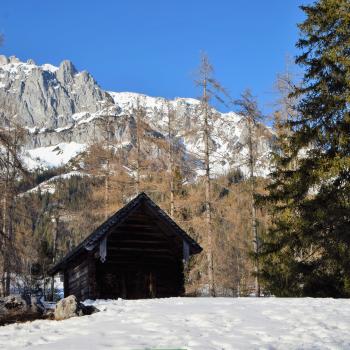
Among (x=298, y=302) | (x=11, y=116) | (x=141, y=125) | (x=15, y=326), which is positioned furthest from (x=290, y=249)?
(x=141, y=125)

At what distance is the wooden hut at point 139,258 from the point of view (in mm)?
20750

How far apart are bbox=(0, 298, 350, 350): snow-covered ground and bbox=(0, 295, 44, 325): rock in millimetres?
1072

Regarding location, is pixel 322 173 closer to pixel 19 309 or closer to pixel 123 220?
pixel 123 220

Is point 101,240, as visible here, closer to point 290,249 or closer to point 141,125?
point 290,249

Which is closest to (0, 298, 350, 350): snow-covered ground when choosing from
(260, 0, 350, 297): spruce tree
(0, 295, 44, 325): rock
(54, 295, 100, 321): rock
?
(54, 295, 100, 321): rock

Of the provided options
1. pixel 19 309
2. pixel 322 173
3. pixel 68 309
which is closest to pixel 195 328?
pixel 68 309

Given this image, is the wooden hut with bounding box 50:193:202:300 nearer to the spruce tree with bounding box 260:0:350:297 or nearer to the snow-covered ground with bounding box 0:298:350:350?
the spruce tree with bounding box 260:0:350:297

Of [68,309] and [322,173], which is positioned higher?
[322,173]

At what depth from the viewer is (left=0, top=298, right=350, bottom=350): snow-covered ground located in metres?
9.89

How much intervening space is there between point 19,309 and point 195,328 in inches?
204

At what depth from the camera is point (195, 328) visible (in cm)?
1130

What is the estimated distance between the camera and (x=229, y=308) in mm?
14117

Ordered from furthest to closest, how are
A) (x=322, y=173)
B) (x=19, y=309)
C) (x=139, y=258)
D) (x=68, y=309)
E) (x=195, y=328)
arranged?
(x=139, y=258), (x=322, y=173), (x=19, y=309), (x=68, y=309), (x=195, y=328)

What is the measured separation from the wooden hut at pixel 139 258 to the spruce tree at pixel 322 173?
365 centimetres
